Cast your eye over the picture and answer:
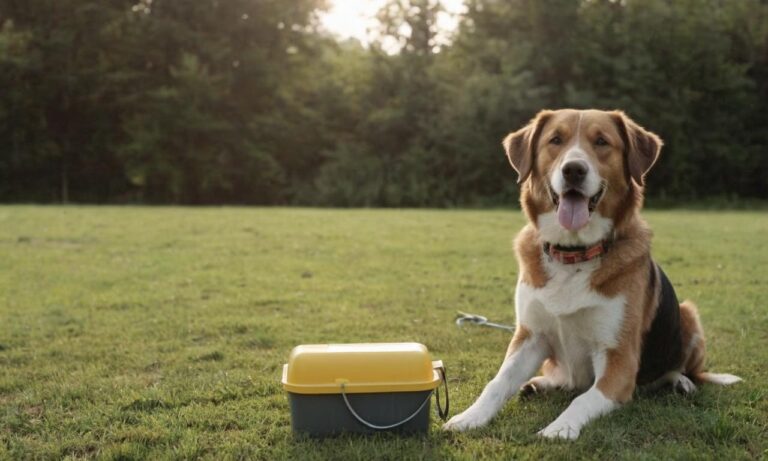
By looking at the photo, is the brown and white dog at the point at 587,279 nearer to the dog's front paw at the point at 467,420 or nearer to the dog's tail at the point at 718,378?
the dog's front paw at the point at 467,420

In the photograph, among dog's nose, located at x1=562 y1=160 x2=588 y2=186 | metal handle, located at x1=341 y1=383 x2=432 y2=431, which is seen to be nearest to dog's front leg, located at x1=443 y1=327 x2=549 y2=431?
metal handle, located at x1=341 y1=383 x2=432 y2=431

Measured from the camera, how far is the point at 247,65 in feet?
109

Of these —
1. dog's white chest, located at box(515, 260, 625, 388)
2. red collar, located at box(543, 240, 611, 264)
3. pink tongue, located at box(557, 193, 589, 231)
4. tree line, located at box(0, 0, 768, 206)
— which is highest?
tree line, located at box(0, 0, 768, 206)

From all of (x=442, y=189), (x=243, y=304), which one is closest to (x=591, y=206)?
(x=243, y=304)

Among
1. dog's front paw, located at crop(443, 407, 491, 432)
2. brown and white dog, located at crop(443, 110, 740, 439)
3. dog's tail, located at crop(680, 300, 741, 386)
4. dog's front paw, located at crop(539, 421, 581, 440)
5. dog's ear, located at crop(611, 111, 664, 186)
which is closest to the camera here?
dog's front paw, located at crop(539, 421, 581, 440)

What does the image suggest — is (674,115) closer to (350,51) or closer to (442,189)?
(442,189)

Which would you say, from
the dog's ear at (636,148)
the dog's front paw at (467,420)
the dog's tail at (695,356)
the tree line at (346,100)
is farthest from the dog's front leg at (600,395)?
the tree line at (346,100)

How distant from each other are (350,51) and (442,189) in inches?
380

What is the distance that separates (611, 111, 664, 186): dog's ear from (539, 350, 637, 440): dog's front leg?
1060 mm

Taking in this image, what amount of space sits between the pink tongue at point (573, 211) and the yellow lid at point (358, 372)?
121 centimetres

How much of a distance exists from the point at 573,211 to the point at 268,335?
122 inches

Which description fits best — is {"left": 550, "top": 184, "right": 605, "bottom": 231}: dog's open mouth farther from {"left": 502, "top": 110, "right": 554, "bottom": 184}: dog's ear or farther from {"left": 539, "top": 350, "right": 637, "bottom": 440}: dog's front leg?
{"left": 539, "top": 350, "right": 637, "bottom": 440}: dog's front leg

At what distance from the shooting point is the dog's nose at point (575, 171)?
3.96 m

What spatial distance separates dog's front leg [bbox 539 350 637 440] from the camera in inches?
143
